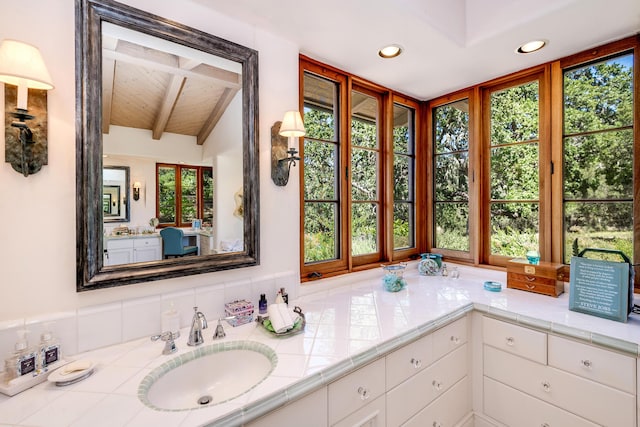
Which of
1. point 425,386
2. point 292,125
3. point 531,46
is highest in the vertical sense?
point 531,46

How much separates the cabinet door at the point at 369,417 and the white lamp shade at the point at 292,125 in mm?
1315

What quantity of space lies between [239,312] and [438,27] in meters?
1.82

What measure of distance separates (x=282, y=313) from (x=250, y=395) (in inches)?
17.7

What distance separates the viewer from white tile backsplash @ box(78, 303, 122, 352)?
1.17m

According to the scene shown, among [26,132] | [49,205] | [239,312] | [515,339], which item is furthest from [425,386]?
[26,132]

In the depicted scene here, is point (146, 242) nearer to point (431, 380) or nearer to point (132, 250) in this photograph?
point (132, 250)

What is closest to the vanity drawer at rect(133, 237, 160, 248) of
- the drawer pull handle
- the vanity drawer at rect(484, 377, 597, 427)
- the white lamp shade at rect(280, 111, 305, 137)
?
the white lamp shade at rect(280, 111, 305, 137)

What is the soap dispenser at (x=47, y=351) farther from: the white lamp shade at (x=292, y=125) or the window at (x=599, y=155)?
the window at (x=599, y=155)

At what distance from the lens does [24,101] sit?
101cm

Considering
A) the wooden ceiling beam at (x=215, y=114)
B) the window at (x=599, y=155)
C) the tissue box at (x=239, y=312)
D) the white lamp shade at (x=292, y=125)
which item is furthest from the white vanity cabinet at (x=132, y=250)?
the window at (x=599, y=155)

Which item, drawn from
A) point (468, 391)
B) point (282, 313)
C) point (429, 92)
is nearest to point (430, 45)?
point (429, 92)

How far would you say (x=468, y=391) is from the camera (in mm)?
1823

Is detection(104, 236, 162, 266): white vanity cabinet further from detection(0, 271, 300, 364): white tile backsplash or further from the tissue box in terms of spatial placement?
the tissue box

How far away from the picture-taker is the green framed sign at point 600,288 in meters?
1.48
